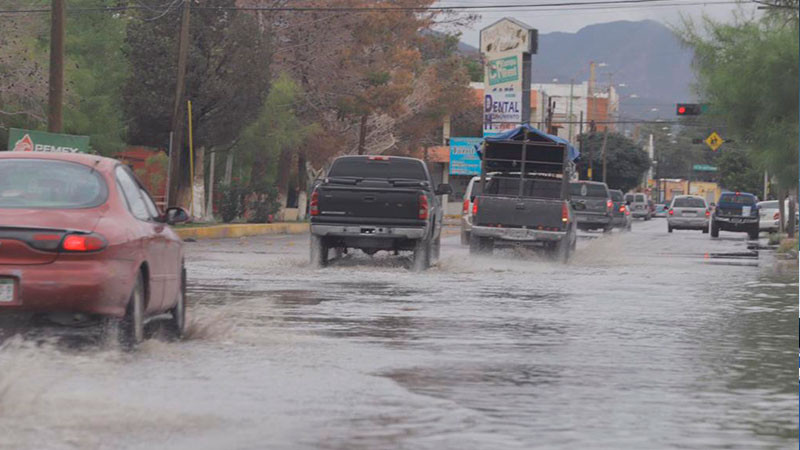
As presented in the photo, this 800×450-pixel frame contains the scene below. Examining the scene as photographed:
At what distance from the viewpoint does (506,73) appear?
84.3 metres

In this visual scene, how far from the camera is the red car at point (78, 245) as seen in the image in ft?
34.3

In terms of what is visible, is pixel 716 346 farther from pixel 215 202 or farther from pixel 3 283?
pixel 215 202

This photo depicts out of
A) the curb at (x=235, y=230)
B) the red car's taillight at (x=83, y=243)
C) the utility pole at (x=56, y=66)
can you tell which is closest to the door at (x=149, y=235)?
the red car's taillight at (x=83, y=243)

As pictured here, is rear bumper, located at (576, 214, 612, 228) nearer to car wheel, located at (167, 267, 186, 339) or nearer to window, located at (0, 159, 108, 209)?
car wheel, located at (167, 267, 186, 339)

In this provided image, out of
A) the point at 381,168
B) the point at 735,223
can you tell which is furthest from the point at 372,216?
the point at 735,223

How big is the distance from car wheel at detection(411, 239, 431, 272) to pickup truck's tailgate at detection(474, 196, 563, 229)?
4767 mm

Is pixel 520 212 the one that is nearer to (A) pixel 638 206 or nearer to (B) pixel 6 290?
(B) pixel 6 290

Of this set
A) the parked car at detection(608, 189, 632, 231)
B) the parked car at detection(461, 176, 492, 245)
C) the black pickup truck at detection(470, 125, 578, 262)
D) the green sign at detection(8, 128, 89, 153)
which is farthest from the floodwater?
the parked car at detection(608, 189, 632, 231)

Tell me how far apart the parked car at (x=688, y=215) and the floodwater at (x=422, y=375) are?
140 ft

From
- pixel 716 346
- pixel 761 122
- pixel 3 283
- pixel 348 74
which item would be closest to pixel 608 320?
pixel 716 346

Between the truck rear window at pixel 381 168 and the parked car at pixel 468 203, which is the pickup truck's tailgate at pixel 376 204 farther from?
the parked car at pixel 468 203

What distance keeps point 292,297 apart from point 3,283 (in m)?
7.55

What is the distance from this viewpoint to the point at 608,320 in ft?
50.9

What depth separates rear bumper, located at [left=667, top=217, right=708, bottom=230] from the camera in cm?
6159
